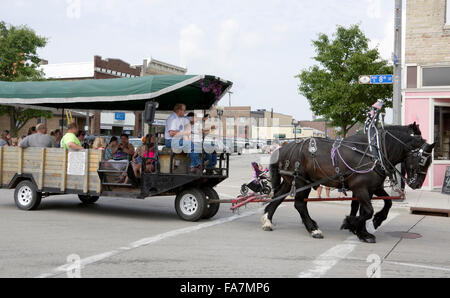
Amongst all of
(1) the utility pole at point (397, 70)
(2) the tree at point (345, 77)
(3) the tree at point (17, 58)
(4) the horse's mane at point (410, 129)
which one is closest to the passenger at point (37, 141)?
(4) the horse's mane at point (410, 129)

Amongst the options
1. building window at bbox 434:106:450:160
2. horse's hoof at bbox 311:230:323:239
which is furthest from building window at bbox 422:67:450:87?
horse's hoof at bbox 311:230:323:239

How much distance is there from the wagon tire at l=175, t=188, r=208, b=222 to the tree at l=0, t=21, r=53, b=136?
23.2 metres

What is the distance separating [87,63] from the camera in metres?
43.8

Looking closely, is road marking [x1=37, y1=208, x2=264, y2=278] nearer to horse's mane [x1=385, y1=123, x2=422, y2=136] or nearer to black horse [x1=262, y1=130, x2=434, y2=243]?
black horse [x1=262, y1=130, x2=434, y2=243]

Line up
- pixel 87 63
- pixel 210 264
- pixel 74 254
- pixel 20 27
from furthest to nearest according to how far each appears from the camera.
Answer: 1. pixel 87 63
2. pixel 20 27
3. pixel 74 254
4. pixel 210 264

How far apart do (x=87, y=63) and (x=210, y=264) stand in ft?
137

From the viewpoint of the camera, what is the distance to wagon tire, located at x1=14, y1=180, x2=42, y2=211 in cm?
978

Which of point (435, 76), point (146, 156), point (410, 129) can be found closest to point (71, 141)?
point (146, 156)

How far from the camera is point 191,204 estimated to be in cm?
880

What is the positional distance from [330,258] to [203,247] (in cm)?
182

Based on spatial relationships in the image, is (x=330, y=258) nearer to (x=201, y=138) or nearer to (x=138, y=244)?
(x=138, y=244)

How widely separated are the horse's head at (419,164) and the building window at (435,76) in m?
9.90

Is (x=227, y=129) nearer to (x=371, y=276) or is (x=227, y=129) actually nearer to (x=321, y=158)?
(x=321, y=158)
